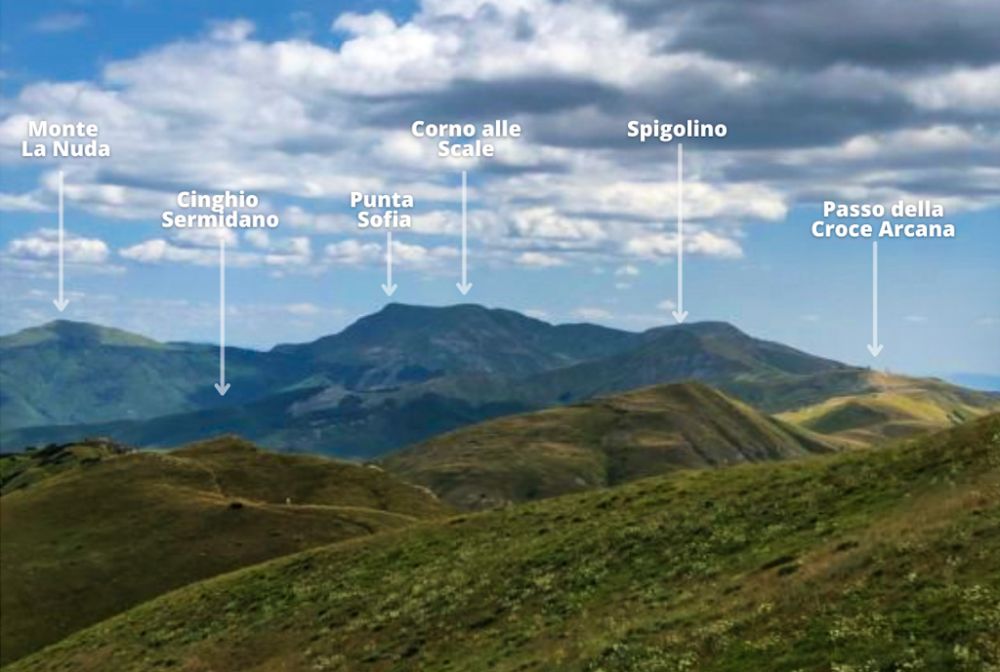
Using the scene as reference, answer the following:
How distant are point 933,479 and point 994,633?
71.3 feet

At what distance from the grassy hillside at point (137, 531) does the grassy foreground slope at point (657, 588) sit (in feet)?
92.6

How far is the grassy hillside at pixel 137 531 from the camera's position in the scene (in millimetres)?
96062

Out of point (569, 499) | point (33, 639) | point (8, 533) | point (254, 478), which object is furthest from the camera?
point (254, 478)

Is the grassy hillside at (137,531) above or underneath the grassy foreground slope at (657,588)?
underneath

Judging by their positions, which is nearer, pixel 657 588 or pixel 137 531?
pixel 657 588

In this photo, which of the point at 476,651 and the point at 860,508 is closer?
the point at 476,651

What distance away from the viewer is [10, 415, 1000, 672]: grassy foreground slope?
2864 centimetres

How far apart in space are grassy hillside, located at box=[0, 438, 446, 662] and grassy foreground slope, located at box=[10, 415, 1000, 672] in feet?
92.6

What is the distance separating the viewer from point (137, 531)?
11344cm

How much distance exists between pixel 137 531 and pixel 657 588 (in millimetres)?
86025

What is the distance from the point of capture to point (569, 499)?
69.2m

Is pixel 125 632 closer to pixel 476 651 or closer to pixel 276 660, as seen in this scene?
pixel 276 660

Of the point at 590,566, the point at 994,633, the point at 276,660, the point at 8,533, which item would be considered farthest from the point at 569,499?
the point at 8,533

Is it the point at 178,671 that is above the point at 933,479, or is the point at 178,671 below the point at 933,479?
below
